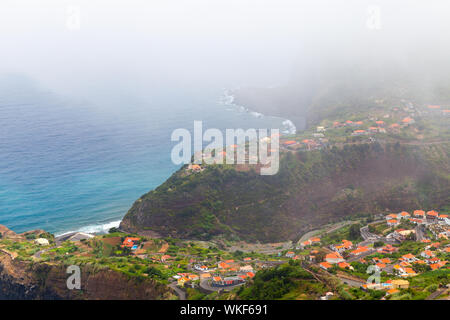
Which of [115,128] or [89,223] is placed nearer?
[89,223]

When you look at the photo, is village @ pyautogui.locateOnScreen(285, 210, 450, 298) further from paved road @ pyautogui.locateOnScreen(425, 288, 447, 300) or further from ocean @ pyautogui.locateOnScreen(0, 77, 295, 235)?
ocean @ pyautogui.locateOnScreen(0, 77, 295, 235)

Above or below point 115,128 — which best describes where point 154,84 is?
above

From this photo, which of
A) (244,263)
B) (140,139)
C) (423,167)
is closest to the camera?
(244,263)

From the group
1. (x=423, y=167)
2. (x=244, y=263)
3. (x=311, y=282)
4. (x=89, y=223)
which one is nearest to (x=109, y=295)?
(x=244, y=263)

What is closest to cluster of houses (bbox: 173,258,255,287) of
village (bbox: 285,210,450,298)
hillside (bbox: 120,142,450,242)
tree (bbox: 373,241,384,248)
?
village (bbox: 285,210,450,298)

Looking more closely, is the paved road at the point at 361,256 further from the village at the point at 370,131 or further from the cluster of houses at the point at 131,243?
the village at the point at 370,131

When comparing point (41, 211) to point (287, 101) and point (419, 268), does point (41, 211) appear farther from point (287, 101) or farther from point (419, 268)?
Result: point (287, 101)
